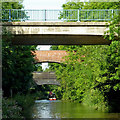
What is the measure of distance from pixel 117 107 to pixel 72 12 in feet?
31.2

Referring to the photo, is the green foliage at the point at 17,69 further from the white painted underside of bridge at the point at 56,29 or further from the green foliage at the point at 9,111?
the green foliage at the point at 9,111

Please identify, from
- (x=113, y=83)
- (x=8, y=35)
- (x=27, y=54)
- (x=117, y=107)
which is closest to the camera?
(x=8, y=35)

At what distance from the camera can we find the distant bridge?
154ft

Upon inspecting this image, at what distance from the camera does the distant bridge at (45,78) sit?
4694cm

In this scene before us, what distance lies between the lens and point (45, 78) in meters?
47.1

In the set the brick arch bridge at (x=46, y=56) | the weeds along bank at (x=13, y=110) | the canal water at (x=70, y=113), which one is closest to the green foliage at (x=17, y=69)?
the weeds along bank at (x=13, y=110)

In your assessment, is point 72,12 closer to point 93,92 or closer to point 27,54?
point 93,92

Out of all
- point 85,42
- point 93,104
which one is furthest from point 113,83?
point 93,104

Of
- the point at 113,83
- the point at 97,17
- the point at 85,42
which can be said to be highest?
the point at 97,17

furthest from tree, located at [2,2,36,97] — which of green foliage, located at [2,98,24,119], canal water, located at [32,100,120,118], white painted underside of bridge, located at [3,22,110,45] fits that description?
green foliage, located at [2,98,24,119]

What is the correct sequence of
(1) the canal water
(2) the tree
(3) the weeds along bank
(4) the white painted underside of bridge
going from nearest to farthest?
(3) the weeds along bank
(4) the white painted underside of bridge
(1) the canal water
(2) the tree

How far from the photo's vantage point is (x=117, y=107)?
2369cm

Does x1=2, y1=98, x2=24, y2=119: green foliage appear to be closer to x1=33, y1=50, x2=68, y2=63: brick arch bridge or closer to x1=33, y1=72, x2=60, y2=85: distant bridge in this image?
x1=33, y1=50, x2=68, y2=63: brick arch bridge

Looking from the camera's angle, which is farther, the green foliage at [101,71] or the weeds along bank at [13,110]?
the green foliage at [101,71]
